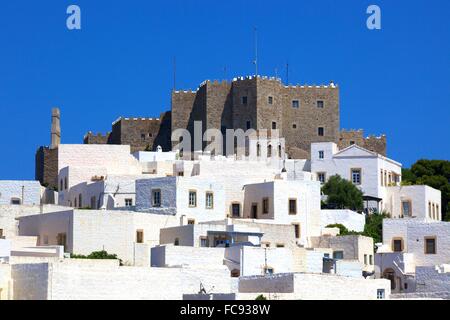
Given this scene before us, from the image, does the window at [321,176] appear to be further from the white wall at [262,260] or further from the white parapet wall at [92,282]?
the white parapet wall at [92,282]

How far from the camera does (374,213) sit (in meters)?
68.8

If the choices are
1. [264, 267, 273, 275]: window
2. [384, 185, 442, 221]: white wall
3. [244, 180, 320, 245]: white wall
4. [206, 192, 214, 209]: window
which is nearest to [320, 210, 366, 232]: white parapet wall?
[244, 180, 320, 245]: white wall

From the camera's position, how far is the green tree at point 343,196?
67.9 meters

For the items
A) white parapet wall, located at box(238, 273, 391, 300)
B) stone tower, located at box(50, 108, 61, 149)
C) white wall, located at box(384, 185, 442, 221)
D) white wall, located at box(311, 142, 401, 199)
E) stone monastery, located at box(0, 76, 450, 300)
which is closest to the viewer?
white parapet wall, located at box(238, 273, 391, 300)

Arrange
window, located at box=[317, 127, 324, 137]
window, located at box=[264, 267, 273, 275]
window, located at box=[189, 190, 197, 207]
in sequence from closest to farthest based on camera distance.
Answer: window, located at box=[264, 267, 273, 275]
window, located at box=[189, 190, 197, 207]
window, located at box=[317, 127, 324, 137]

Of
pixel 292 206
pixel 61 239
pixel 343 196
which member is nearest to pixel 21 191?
pixel 61 239

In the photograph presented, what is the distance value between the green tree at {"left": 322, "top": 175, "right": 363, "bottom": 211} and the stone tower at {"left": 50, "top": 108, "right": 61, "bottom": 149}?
55.9 feet

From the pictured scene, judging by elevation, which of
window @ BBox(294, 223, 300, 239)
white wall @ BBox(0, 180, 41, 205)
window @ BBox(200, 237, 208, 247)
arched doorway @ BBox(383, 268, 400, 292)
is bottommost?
arched doorway @ BBox(383, 268, 400, 292)

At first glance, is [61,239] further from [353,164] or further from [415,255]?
[353,164]

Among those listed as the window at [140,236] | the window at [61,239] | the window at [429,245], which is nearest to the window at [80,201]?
the window at [140,236]

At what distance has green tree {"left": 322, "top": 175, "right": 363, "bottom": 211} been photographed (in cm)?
6794

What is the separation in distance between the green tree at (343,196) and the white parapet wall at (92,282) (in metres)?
29.8

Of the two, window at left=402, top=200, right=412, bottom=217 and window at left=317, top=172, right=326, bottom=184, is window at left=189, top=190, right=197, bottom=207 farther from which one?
window at left=402, top=200, right=412, bottom=217
